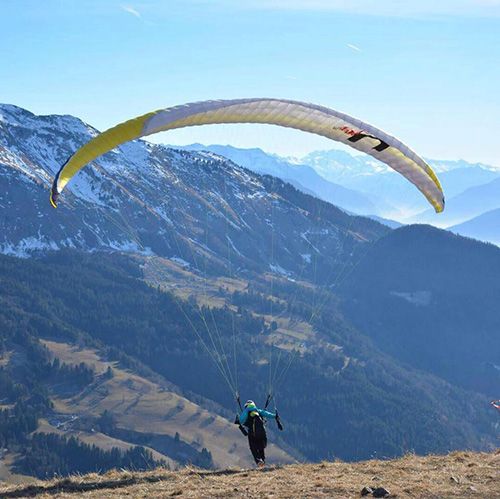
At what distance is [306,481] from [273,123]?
608 inches

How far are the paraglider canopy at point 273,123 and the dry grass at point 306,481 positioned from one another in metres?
11.0

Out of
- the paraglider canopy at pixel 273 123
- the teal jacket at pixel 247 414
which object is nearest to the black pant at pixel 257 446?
the teal jacket at pixel 247 414

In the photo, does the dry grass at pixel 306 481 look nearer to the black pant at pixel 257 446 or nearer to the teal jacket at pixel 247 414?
the black pant at pixel 257 446

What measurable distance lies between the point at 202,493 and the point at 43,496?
4711 millimetres

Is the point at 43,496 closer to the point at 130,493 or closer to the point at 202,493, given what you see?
the point at 130,493

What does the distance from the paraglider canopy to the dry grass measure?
11001mm

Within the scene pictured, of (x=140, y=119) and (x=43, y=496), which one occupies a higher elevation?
(x=140, y=119)

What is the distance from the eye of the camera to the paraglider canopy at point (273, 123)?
28250 millimetres

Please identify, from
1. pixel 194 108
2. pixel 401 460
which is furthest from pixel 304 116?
pixel 401 460

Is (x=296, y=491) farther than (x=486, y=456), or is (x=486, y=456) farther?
(x=486, y=456)

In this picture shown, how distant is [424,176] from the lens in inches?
1324

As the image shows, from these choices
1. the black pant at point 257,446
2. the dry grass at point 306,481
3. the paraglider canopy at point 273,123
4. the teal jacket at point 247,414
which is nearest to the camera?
the dry grass at point 306,481

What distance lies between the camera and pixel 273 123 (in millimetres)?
32719

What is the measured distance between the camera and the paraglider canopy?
92.7 feet
